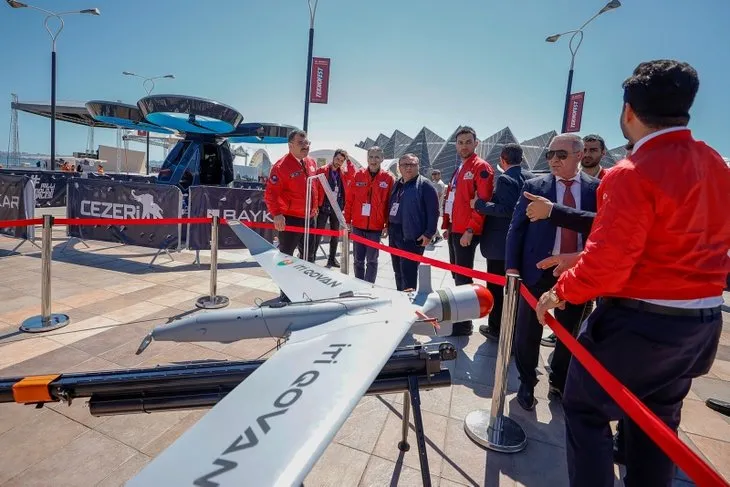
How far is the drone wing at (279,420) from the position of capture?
94 cm

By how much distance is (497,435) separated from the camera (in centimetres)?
241

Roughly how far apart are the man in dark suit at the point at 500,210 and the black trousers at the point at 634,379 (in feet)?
6.87

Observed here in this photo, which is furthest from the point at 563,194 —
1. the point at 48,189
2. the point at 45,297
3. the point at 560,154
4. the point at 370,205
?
the point at 48,189

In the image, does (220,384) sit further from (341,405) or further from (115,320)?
(115,320)

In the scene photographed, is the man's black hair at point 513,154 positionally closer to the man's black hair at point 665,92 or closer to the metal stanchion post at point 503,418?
the metal stanchion post at point 503,418

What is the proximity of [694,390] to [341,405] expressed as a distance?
3948 millimetres

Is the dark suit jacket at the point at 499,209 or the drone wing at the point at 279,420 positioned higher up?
the dark suit jacket at the point at 499,209

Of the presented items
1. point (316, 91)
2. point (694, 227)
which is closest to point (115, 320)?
point (694, 227)

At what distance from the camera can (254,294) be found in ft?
17.7

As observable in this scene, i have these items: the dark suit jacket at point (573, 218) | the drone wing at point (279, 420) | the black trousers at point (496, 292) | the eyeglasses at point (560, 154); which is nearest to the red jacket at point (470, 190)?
the black trousers at point (496, 292)

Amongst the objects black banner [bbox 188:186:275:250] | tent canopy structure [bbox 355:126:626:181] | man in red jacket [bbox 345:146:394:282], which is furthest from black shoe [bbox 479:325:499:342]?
tent canopy structure [bbox 355:126:626:181]

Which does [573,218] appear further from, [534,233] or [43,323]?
[43,323]

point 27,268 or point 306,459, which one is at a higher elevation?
point 306,459

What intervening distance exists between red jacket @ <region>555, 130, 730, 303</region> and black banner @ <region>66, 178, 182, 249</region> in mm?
7295
